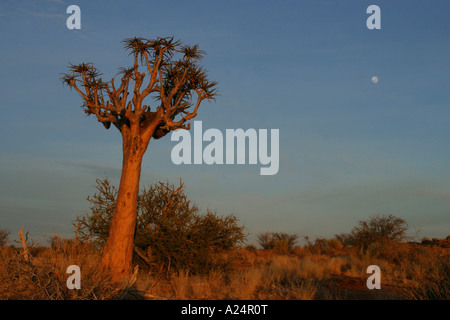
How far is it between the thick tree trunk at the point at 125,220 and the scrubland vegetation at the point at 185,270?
0.54 meters

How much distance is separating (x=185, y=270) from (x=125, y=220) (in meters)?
3.42

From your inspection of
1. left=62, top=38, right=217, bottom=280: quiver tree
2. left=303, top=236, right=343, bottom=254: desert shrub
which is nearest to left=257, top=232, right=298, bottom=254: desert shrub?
left=303, top=236, right=343, bottom=254: desert shrub

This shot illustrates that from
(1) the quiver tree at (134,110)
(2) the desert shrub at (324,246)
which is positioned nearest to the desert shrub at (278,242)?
(2) the desert shrub at (324,246)

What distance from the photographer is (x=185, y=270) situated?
1498cm

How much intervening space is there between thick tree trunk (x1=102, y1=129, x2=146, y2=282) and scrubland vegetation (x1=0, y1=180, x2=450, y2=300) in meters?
0.54

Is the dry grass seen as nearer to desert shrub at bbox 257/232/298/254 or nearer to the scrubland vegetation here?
the scrubland vegetation

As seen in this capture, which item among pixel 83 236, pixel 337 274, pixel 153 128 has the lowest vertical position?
pixel 337 274

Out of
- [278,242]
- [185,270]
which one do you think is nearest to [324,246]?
[278,242]

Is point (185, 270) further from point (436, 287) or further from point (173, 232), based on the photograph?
point (436, 287)

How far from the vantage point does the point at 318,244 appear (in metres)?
33.2
